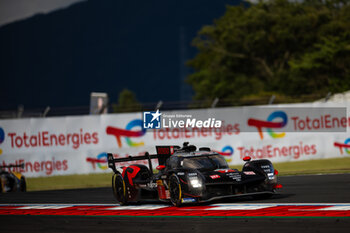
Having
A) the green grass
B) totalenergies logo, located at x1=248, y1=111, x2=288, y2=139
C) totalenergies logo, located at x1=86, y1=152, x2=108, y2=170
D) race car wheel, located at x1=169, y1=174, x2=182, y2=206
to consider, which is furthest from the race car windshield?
totalenergies logo, located at x1=86, y1=152, x2=108, y2=170

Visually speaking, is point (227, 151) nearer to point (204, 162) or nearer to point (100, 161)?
point (100, 161)

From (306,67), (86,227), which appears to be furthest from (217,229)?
(306,67)

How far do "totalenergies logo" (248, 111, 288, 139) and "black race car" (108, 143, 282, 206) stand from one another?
10885mm

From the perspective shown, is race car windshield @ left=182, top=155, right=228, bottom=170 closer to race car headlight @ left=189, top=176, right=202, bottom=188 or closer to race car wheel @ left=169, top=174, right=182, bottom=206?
race car wheel @ left=169, top=174, right=182, bottom=206

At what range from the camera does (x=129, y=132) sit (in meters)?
24.2

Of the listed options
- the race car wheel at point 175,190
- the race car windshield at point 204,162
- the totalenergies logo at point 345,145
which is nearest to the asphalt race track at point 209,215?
the race car wheel at point 175,190

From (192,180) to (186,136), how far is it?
12546 mm

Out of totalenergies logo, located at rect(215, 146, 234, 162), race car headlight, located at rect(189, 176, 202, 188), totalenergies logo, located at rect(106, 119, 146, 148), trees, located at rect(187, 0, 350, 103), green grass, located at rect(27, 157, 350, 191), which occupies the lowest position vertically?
green grass, located at rect(27, 157, 350, 191)

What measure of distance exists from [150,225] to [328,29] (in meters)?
43.7

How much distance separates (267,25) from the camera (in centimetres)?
5538

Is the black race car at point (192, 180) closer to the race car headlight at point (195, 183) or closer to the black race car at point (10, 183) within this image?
the race car headlight at point (195, 183)

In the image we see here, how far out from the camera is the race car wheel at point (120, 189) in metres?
Result: 13.5

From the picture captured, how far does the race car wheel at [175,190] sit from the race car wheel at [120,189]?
1688 mm

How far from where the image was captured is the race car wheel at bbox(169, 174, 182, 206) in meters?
11.7
